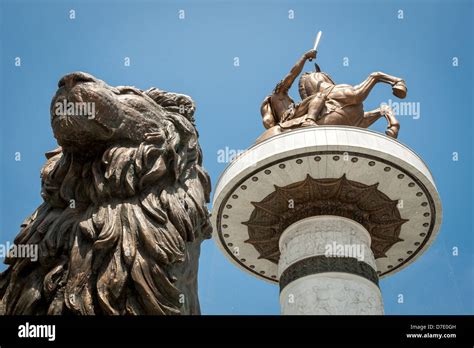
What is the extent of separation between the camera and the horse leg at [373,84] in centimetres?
1354

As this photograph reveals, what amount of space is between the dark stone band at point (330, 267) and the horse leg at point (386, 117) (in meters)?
3.39

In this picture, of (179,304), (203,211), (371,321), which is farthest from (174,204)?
(371,321)

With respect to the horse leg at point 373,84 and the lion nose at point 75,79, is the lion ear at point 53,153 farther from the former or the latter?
the horse leg at point 373,84

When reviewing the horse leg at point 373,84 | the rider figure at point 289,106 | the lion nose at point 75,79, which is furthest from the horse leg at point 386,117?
the lion nose at point 75,79

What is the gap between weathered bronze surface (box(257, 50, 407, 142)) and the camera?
13.2 m

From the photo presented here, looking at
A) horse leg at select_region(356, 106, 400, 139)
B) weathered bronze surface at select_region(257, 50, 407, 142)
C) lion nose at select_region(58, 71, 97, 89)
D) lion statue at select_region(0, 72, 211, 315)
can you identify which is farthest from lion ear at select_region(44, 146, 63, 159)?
horse leg at select_region(356, 106, 400, 139)

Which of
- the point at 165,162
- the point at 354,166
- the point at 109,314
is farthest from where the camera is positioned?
the point at 354,166

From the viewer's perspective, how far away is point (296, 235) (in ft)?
39.1

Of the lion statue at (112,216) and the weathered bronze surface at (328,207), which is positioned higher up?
the weathered bronze surface at (328,207)

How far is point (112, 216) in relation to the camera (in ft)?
7.59

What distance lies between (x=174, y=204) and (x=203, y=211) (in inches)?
6.5

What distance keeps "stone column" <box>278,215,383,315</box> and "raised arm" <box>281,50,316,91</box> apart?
3.95m

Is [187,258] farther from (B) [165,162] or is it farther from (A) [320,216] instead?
(A) [320,216]

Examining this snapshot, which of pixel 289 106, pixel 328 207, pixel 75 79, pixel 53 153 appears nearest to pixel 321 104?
pixel 289 106
